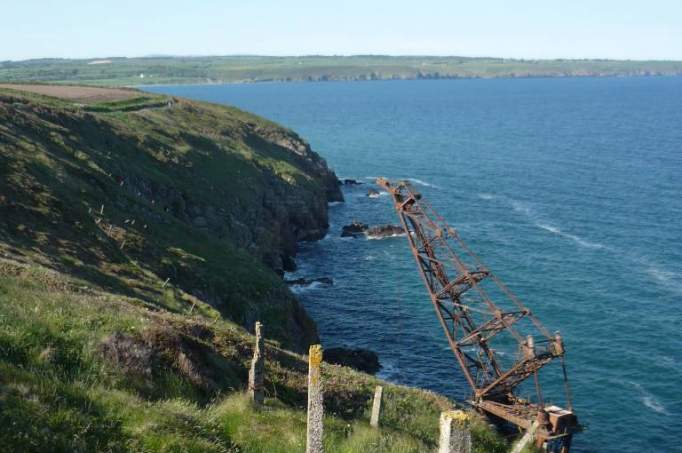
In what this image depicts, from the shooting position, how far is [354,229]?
307 ft

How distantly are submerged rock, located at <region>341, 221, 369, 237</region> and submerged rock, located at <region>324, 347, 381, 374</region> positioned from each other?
3788 centimetres

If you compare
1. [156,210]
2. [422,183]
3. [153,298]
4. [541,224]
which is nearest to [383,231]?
[541,224]

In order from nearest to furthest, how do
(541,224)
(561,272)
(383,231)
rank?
1. (561,272)
2. (383,231)
3. (541,224)

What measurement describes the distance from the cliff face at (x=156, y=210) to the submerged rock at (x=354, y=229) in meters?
3.41

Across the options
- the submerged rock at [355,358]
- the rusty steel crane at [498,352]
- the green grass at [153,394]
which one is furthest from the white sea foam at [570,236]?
the green grass at [153,394]

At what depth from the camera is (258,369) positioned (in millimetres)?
19906

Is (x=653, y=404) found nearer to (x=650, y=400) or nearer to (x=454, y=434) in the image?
(x=650, y=400)

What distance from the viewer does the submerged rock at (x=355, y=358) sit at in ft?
173

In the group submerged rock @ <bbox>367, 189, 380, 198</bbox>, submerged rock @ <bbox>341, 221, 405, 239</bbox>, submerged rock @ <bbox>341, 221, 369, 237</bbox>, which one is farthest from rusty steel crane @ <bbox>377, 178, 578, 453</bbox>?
submerged rock @ <bbox>367, 189, 380, 198</bbox>

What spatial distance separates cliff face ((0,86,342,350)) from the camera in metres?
41.4

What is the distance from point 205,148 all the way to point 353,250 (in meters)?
25.0

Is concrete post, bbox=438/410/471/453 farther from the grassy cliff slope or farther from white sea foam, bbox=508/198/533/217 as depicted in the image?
white sea foam, bbox=508/198/533/217

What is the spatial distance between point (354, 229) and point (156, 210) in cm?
4003

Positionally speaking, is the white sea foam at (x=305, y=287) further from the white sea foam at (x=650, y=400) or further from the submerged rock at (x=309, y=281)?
the white sea foam at (x=650, y=400)
